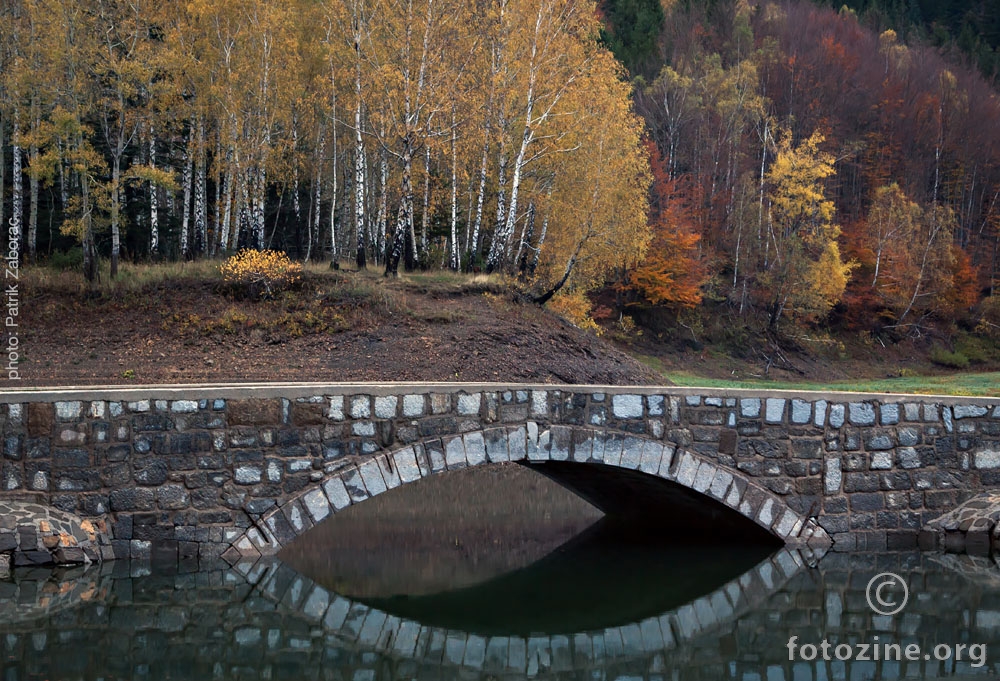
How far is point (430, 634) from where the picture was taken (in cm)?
1237

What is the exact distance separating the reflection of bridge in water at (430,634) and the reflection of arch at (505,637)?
0.08ft

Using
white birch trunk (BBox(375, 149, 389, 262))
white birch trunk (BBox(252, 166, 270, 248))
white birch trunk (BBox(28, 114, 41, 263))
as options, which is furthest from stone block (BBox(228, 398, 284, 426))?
white birch trunk (BBox(375, 149, 389, 262))

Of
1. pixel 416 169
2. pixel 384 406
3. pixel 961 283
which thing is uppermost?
pixel 416 169

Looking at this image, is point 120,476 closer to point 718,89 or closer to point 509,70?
point 509,70

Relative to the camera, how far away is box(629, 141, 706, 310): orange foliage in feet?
129

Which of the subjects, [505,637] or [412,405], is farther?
[412,405]

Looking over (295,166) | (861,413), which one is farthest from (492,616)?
(295,166)

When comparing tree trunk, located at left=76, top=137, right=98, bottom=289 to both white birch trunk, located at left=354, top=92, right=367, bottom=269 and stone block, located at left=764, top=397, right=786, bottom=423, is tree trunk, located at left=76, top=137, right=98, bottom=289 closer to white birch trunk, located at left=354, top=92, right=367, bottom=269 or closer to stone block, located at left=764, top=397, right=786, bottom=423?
white birch trunk, located at left=354, top=92, right=367, bottom=269

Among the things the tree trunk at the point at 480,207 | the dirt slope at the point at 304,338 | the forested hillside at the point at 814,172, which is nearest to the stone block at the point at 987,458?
the dirt slope at the point at 304,338

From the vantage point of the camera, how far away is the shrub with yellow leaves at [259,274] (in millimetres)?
24219

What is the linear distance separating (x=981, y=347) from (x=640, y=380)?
27.7m

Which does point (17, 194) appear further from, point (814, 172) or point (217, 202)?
point (814, 172)

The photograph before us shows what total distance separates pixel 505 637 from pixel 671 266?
28488 mm

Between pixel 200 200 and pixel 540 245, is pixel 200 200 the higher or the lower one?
the higher one
